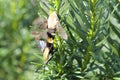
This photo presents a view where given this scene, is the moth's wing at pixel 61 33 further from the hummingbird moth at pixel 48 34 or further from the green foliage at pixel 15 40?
the green foliage at pixel 15 40

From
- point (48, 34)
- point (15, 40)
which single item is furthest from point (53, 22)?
point (15, 40)

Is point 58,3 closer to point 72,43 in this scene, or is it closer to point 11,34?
Result: point 72,43

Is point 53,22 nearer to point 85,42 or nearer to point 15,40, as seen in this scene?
point 85,42

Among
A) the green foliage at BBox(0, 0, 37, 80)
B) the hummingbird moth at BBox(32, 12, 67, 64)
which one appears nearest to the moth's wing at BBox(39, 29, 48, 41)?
the hummingbird moth at BBox(32, 12, 67, 64)

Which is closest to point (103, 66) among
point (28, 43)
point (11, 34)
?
point (28, 43)

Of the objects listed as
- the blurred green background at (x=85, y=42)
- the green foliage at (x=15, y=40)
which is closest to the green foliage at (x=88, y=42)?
the blurred green background at (x=85, y=42)

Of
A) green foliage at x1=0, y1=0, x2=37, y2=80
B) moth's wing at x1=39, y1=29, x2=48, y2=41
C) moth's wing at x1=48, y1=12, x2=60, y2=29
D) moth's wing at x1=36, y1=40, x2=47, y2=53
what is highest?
green foliage at x1=0, y1=0, x2=37, y2=80

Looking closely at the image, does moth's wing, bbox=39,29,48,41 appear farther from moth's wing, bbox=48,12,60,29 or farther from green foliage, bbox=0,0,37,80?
green foliage, bbox=0,0,37,80

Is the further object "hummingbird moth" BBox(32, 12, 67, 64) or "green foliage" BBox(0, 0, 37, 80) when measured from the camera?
"green foliage" BBox(0, 0, 37, 80)
